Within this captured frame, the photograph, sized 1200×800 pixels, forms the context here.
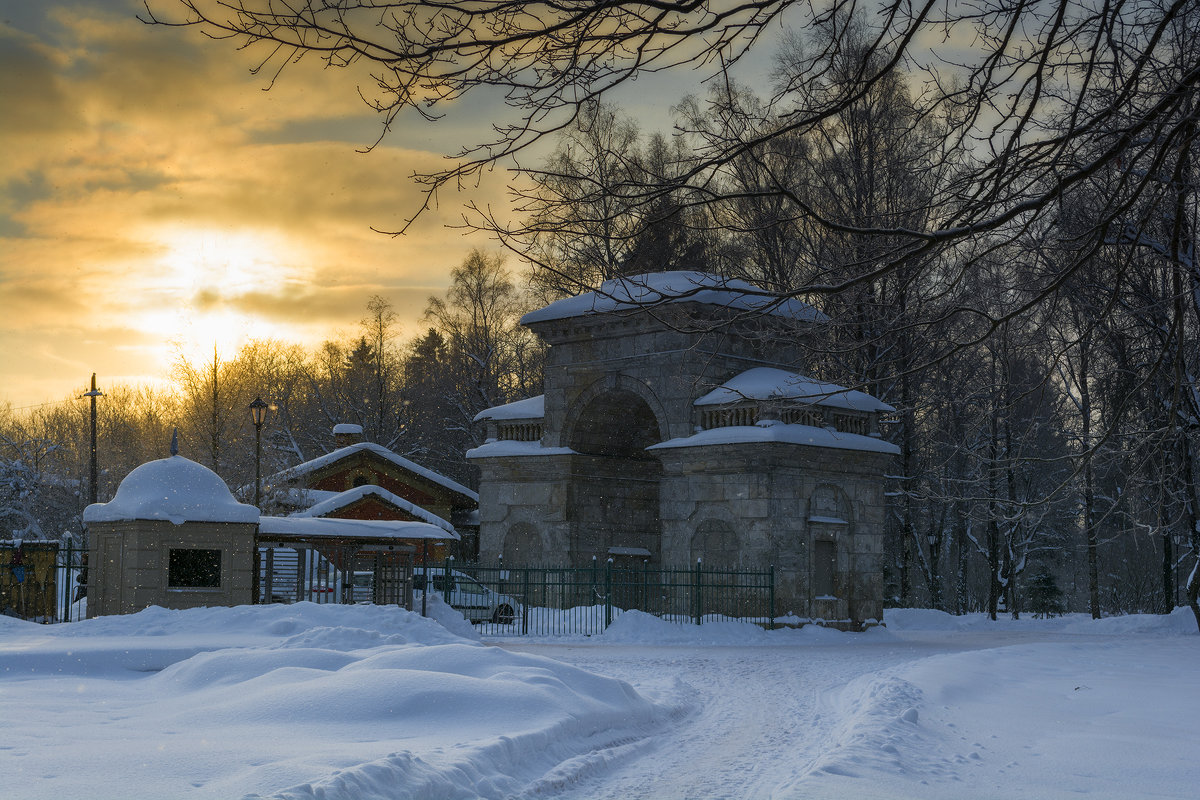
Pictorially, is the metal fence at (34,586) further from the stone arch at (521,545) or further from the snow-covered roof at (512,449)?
the stone arch at (521,545)

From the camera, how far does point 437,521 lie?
43719 mm

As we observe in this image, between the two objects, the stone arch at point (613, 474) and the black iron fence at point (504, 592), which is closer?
the black iron fence at point (504, 592)

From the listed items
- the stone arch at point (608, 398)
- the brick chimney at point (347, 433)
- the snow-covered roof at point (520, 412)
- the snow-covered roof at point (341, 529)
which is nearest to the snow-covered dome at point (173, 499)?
the snow-covered roof at point (341, 529)

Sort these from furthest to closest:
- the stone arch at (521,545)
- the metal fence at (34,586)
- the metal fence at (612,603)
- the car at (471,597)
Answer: the stone arch at (521,545) < the car at (471,597) < the metal fence at (612,603) < the metal fence at (34,586)

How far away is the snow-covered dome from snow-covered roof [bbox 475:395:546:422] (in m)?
12.6

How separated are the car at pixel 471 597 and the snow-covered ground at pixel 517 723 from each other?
418 inches

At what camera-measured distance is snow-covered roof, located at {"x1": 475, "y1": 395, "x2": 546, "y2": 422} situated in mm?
33562

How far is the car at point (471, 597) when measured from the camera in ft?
95.0

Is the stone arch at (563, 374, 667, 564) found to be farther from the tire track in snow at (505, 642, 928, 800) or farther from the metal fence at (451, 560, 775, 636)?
the tire track in snow at (505, 642, 928, 800)

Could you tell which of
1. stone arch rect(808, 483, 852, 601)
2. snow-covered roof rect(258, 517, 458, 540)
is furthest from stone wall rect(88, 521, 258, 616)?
Result: stone arch rect(808, 483, 852, 601)

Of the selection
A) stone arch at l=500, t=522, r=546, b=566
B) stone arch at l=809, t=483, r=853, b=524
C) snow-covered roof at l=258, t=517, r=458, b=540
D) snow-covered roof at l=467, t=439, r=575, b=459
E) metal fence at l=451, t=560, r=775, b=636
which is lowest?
metal fence at l=451, t=560, r=775, b=636

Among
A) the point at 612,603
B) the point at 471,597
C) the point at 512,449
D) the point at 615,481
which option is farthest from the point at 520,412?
the point at 612,603

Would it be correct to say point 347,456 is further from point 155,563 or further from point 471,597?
point 155,563

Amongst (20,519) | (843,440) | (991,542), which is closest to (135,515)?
(843,440)
